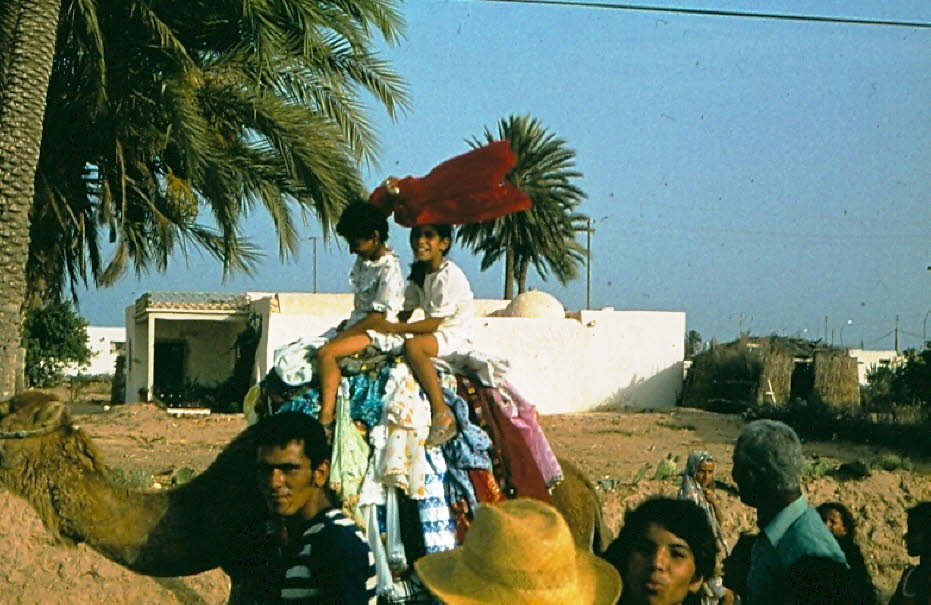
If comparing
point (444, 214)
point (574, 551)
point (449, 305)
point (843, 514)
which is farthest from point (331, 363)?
point (574, 551)

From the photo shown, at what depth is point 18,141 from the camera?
11.9m

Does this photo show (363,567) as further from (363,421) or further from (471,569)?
(363,421)

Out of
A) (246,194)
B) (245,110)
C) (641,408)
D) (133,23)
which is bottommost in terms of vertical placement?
(641,408)

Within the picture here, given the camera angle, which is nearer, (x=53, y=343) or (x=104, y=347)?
(x=53, y=343)

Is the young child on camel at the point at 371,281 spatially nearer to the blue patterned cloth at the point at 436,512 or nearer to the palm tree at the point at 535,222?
the blue patterned cloth at the point at 436,512

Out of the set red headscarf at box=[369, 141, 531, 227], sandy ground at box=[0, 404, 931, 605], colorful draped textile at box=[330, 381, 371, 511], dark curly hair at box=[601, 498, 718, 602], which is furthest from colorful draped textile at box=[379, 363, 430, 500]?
dark curly hair at box=[601, 498, 718, 602]

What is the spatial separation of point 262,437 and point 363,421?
272cm

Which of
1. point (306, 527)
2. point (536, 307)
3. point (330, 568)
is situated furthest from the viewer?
point (536, 307)

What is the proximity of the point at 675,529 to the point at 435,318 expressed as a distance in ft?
12.2

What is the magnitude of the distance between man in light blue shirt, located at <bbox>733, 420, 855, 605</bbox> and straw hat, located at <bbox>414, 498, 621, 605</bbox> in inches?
41.3

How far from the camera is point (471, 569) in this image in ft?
10.1

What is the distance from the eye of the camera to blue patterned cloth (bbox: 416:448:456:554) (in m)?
6.58

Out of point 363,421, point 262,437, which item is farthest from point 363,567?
point 363,421

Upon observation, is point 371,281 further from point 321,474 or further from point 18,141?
point 18,141
